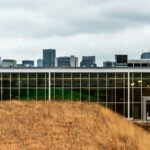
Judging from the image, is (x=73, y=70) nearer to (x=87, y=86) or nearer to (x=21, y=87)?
(x=87, y=86)

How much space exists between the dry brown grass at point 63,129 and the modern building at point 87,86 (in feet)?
127

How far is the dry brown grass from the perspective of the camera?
24517mm

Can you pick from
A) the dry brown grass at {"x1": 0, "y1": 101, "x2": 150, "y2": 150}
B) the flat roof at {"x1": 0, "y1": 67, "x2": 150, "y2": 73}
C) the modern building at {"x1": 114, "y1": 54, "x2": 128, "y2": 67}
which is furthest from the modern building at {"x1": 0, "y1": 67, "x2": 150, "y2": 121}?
the dry brown grass at {"x1": 0, "y1": 101, "x2": 150, "y2": 150}

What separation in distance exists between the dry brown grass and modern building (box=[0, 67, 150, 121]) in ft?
127

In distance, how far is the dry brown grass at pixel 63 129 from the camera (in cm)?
2452

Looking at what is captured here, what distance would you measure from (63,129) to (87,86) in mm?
46883

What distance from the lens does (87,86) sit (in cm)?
7481

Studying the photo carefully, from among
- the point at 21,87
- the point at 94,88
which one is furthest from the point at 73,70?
the point at 21,87

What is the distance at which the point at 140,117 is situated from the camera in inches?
2921

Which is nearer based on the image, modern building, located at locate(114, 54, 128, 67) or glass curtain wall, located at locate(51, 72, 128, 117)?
glass curtain wall, located at locate(51, 72, 128, 117)

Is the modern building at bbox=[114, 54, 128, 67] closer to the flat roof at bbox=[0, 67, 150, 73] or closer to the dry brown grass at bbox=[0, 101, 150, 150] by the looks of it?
the flat roof at bbox=[0, 67, 150, 73]

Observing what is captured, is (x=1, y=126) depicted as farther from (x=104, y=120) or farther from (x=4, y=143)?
(x=104, y=120)

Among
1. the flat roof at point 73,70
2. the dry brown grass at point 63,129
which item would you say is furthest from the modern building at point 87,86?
the dry brown grass at point 63,129

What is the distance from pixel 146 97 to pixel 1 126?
47984 mm
